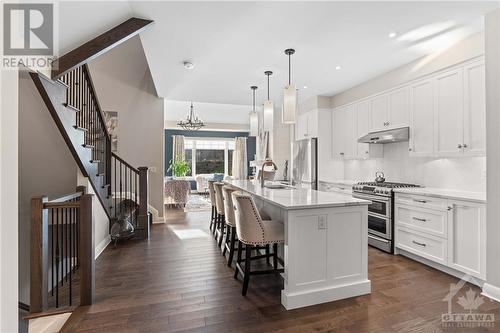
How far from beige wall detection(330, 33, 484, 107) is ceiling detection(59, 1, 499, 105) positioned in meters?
0.11

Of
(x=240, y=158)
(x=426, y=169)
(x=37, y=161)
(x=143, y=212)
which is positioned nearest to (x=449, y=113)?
(x=426, y=169)

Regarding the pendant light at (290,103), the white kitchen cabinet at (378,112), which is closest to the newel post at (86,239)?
the pendant light at (290,103)

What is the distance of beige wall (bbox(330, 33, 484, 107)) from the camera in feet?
9.89

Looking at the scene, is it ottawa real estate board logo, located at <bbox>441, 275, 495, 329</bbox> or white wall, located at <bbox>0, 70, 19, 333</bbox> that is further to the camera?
ottawa real estate board logo, located at <bbox>441, 275, 495, 329</bbox>

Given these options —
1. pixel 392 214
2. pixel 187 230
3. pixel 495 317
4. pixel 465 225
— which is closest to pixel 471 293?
pixel 495 317

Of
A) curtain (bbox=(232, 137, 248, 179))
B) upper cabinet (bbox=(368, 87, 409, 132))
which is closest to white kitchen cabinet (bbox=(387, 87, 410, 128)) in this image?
upper cabinet (bbox=(368, 87, 409, 132))

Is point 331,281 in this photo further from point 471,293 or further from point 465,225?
point 465,225

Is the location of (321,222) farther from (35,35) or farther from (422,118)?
(35,35)

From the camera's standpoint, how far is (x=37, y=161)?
3486mm

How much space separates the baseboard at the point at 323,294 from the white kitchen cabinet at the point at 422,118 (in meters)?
2.17

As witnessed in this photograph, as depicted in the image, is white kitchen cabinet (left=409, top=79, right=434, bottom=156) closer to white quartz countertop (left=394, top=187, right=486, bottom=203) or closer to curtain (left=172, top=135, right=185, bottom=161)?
white quartz countertop (left=394, top=187, right=486, bottom=203)

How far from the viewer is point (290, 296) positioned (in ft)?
7.41

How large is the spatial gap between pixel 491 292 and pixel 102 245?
466 centimetres

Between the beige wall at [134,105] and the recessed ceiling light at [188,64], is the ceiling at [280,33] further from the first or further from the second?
the beige wall at [134,105]
